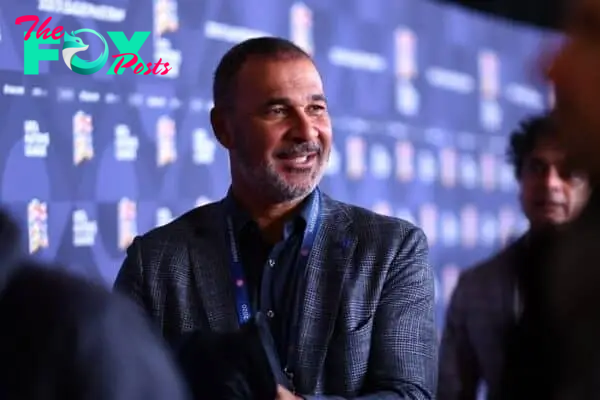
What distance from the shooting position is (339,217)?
268cm

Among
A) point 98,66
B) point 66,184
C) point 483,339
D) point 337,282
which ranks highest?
point 98,66

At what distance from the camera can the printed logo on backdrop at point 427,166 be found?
17.3 ft

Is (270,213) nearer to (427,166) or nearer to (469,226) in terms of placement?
(427,166)

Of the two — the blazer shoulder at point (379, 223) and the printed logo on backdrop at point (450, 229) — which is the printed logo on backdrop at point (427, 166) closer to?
the printed logo on backdrop at point (450, 229)

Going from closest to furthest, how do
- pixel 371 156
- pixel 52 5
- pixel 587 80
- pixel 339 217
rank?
pixel 587 80
pixel 339 217
pixel 52 5
pixel 371 156

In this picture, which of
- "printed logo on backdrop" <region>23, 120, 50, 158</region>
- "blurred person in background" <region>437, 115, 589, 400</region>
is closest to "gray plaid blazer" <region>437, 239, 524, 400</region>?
"blurred person in background" <region>437, 115, 589, 400</region>

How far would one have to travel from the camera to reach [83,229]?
11.7 feet

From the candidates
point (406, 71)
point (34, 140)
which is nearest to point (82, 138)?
point (34, 140)

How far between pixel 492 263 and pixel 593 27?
150 centimetres

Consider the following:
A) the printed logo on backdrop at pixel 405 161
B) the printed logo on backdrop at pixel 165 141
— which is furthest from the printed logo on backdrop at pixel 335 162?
the printed logo on backdrop at pixel 165 141

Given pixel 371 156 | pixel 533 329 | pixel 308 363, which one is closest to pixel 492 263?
pixel 308 363

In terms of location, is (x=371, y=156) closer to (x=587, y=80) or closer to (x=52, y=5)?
(x=52, y=5)

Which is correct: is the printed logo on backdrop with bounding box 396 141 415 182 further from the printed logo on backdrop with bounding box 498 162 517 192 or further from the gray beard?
the gray beard

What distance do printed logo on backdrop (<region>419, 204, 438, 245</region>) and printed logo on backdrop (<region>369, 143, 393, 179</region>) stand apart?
1.17 feet
